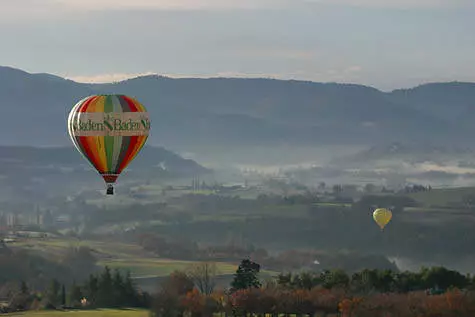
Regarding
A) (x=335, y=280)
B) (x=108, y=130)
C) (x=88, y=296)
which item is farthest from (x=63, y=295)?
(x=108, y=130)

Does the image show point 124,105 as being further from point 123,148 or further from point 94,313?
point 94,313

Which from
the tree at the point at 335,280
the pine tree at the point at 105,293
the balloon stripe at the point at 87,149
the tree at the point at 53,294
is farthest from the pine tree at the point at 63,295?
the balloon stripe at the point at 87,149

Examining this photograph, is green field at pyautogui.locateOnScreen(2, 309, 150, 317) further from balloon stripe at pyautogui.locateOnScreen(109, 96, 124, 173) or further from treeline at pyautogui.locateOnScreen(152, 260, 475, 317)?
balloon stripe at pyautogui.locateOnScreen(109, 96, 124, 173)

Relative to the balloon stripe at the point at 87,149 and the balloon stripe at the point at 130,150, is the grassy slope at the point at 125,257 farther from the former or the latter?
the balloon stripe at the point at 87,149

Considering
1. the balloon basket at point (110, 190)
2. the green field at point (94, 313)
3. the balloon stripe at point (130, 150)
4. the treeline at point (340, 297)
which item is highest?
the balloon stripe at point (130, 150)

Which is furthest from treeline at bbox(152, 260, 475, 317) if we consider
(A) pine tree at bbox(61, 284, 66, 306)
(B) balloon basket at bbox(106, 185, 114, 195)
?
(B) balloon basket at bbox(106, 185, 114, 195)

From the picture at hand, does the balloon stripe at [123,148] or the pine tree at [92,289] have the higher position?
the balloon stripe at [123,148]

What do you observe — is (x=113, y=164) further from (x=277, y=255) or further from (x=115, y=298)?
(x=277, y=255)
